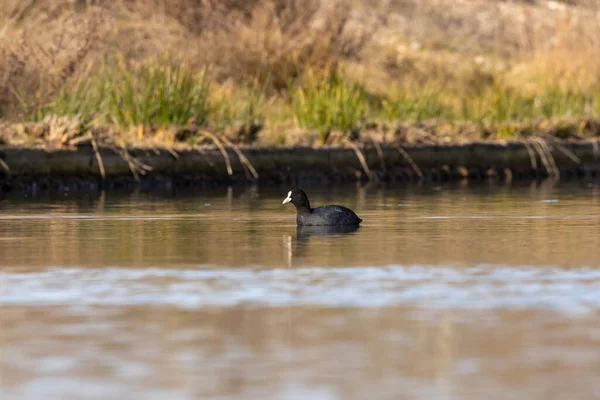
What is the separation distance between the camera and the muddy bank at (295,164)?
18594mm

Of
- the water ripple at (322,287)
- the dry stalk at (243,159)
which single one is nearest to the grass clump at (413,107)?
the dry stalk at (243,159)

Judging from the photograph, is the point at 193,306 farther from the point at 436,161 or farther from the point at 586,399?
the point at 436,161

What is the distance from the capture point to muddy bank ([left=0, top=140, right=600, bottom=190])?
18.6 meters

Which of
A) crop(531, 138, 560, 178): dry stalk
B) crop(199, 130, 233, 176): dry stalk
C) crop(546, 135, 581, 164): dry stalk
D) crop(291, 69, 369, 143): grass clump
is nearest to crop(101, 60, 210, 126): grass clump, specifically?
crop(199, 130, 233, 176): dry stalk

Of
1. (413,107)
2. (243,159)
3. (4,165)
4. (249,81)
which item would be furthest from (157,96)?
(249,81)

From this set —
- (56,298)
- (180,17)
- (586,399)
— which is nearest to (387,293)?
(56,298)

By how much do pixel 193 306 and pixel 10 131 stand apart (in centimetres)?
1175

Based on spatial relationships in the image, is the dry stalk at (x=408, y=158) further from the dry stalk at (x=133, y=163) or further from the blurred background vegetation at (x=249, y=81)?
the dry stalk at (x=133, y=163)

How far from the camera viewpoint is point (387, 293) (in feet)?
28.3

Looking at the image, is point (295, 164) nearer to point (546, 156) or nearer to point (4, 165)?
point (4, 165)

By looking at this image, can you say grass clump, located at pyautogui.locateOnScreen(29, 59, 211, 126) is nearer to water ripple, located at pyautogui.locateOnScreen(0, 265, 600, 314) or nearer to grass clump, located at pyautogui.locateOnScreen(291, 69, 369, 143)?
grass clump, located at pyautogui.locateOnScreen(291, 69, 369, 143)

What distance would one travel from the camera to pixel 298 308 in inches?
319

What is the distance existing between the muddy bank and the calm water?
15.4 feet

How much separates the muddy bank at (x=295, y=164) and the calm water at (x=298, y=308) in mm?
4707
